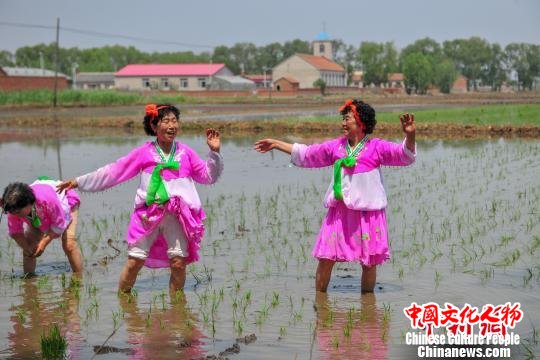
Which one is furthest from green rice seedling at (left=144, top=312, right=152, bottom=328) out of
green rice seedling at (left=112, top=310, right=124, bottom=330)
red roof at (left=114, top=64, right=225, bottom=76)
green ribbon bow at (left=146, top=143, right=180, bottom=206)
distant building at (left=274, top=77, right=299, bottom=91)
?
red roof at (left=114, top=64, right=225, bottom=76)

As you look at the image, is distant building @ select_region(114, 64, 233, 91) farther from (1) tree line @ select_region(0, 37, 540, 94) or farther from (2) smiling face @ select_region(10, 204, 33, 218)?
(2) smiling face @ select_region(10, 204, 33, 218)

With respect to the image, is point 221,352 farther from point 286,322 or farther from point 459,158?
point 459,158

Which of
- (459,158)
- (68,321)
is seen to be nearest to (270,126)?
(459,158)

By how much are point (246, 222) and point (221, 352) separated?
15.8ft

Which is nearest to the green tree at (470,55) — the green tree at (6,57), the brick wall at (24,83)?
the green tree at (6,57)

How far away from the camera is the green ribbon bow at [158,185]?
6.08 m

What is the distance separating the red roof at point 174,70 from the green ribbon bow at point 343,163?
9269cm

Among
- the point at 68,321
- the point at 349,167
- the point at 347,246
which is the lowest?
the point at 68,321

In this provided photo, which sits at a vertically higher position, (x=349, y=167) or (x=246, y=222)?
(x=349, y=167)

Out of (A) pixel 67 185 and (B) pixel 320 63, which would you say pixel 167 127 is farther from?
(B) pixel 320 63

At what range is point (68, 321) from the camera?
5.76 meters

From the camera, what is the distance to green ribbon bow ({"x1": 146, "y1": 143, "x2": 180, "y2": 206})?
6078mm

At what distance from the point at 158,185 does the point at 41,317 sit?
1.24 metres

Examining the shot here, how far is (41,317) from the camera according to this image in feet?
19.3
